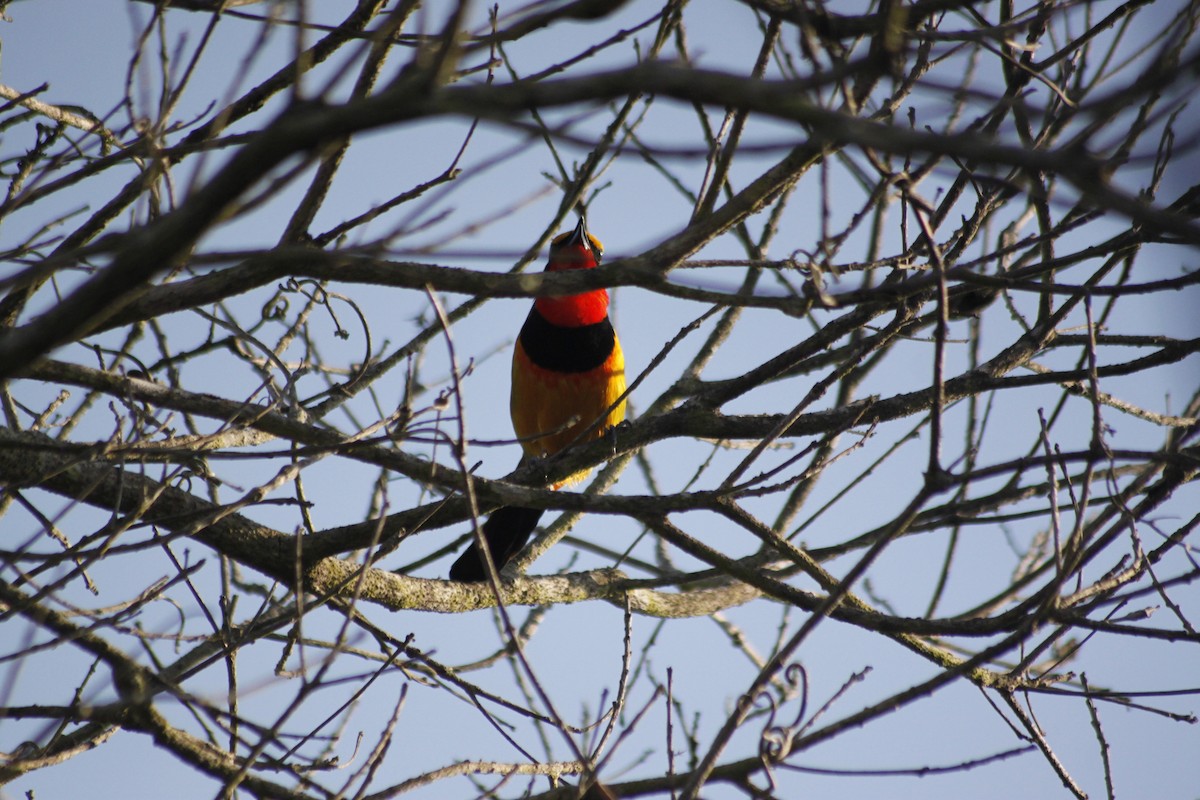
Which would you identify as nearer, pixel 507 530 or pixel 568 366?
pixel 507 530

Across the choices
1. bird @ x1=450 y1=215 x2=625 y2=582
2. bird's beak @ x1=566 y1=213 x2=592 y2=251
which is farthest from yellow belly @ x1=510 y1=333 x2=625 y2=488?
bird's beak @ x1=566 y1=213 x2=592 y2=251

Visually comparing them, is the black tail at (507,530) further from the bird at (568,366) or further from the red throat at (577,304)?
the red throat at (577,304)

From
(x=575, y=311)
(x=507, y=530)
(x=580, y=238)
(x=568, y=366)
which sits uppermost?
(x=580, y=238)

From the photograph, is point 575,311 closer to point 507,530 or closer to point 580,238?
point 580,238

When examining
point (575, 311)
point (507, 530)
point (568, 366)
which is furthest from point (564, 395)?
point (507, 530)

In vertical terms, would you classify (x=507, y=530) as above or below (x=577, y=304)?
below

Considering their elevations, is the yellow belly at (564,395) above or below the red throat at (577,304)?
below

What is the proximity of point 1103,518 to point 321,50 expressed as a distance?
2.09m

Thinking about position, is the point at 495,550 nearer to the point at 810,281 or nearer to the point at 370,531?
the point at 370,531

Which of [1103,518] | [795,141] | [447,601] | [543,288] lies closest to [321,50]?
[543,288]

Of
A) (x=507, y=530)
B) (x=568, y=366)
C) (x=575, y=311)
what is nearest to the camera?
(x=507, y=530)

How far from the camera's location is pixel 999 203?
2.73 m

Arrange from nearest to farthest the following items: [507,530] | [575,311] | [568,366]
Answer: [507,530]
[568,366]
[575,311]

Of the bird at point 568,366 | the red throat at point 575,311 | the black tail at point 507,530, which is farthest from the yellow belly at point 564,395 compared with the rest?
the black tail at point 507,530
